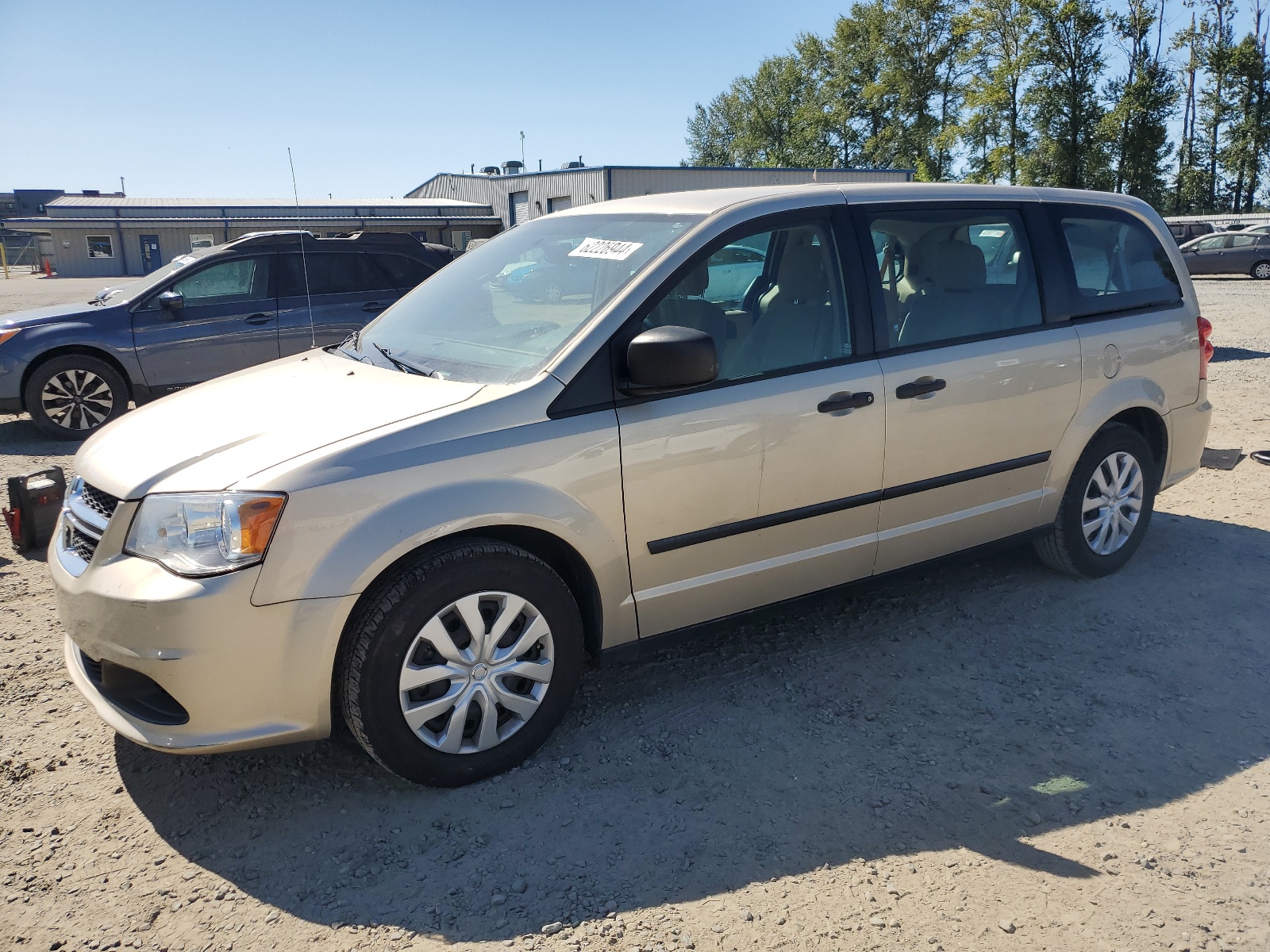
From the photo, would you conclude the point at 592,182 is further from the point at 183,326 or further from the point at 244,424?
the point at 244,424

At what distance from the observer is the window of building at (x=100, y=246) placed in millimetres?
44344

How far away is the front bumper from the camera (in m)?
2.68

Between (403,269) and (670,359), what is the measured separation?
7269mm

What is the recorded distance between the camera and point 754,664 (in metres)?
3.94

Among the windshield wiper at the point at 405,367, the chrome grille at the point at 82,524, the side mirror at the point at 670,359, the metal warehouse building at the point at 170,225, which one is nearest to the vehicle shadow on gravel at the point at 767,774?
the chrome grille at the point at 82,524

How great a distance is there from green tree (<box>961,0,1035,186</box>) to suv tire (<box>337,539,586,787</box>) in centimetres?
4958

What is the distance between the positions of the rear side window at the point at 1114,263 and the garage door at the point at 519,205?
4124 centimetres

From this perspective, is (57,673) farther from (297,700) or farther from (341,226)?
(341,226)

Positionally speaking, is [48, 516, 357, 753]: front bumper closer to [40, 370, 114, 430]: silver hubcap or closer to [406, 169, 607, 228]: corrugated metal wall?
[40, 370, 114, 430]: silver hubcap

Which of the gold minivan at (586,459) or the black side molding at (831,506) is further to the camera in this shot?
the black side molding at (831,506)

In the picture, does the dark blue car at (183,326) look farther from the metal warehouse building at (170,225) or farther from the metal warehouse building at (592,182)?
the metal warehouse building at (170,225)

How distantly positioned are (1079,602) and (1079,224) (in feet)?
5.84

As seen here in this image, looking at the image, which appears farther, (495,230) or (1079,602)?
(495,230)

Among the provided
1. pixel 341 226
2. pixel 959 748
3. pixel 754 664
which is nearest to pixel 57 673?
pixel 754 664
